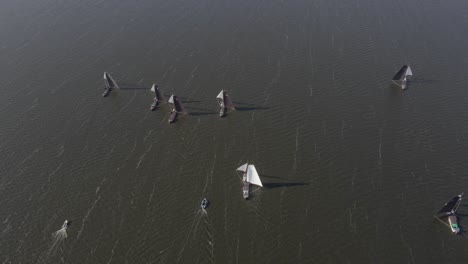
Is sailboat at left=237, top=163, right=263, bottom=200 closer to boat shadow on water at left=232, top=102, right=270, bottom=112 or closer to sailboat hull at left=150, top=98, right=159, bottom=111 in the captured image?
boat shadow on water at left=232, top=102, right=270, bottom=112

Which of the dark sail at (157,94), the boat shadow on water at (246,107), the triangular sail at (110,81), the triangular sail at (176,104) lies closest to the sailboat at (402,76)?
the boat shadow on water at (246,107)

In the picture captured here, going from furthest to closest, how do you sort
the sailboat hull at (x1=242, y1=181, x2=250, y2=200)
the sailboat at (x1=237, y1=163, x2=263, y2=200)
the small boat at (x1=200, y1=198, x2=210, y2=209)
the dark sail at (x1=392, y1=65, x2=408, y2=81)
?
1. the dark sail at (x1=392, y1=65, x2=408, y2=81)
2. the sailboat at (x1=237, y1=163, x2=263, y2=200)
3. the sailboat hull at (x1=242, y1=181, x2=250, y2=200)
4. the small boat at (x1=200, y1=198, x2=210, y2=209)

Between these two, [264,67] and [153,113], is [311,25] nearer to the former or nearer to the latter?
[264,67]

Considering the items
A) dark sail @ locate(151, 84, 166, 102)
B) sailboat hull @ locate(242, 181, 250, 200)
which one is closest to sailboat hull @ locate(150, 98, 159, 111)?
dark sail @ locate(151, 84, 166, 102)

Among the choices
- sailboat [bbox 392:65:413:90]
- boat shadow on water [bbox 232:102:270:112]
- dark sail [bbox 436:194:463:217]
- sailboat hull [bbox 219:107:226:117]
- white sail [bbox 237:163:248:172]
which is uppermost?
sailboat [bbox 392:65:413:90]

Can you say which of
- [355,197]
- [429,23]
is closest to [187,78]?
[355,197]

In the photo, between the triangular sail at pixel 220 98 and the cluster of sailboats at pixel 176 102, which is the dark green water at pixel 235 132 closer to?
the cluster of sailboats at pixel 176 102
